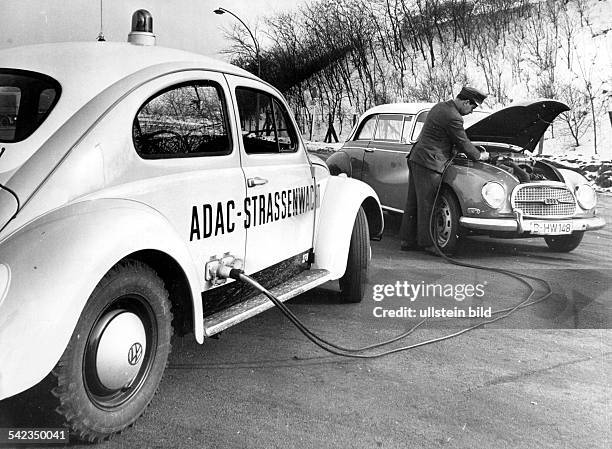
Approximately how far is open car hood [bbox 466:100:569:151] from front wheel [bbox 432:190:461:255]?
2.38 feet

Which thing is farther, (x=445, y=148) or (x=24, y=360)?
(x=445, y=148)

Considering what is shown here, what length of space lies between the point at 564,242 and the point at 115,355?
473 cm

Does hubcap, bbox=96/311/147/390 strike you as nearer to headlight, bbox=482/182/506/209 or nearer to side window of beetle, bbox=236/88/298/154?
side window of beetle, bbox=236/88/298/154

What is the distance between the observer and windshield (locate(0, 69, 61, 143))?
2.22 meters

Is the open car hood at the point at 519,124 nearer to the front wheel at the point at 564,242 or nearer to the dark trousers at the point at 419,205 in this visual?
the dark trousers at the point at 419,205

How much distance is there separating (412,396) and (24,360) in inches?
57.3

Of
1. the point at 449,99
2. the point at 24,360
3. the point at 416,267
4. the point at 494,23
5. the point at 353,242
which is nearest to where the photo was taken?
the point at 24,360

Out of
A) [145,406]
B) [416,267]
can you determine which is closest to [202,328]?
[145,406]

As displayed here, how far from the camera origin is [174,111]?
254 centimetres

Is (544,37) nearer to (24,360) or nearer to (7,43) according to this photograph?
(7,43)

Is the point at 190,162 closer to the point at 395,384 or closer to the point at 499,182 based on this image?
the point at 395,384

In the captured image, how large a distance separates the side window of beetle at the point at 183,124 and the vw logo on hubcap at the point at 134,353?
26.2 inches

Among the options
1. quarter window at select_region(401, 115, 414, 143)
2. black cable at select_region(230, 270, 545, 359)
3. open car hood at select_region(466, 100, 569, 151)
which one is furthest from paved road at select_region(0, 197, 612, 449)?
quarter window at select_region(401, 115, 414, 143)

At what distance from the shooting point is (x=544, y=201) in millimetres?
5430
